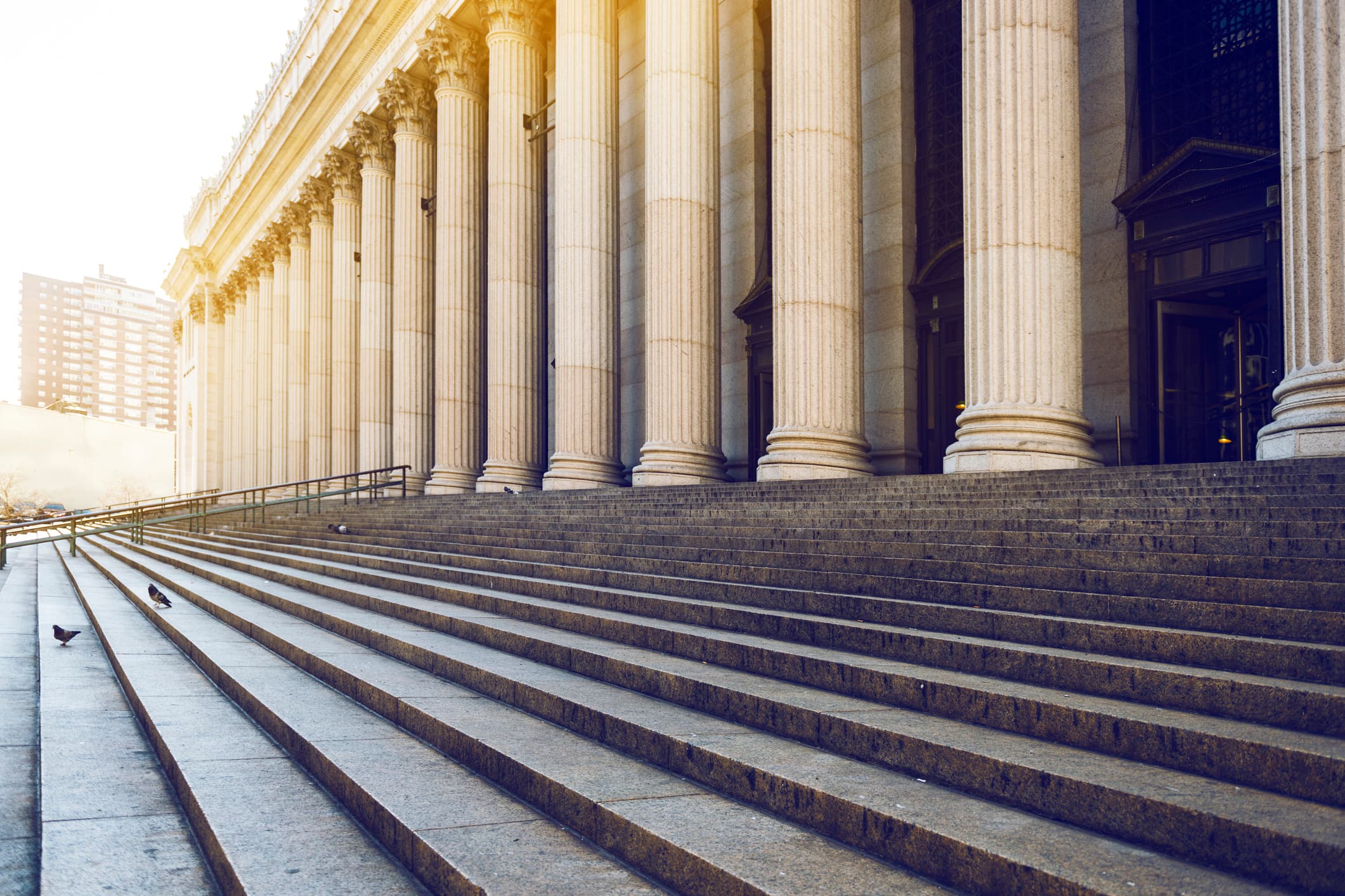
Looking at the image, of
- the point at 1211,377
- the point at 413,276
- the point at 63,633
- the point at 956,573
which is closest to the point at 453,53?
the point at 413,276

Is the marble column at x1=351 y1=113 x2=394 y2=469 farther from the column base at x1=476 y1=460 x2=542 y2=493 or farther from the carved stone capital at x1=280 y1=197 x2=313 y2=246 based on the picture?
the column base at x1=476 y1=460 x2=542 y2=493

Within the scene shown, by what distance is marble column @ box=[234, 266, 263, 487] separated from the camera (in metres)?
46.2

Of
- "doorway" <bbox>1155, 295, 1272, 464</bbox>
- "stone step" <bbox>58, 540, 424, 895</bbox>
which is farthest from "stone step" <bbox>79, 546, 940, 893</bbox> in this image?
"doorway" <bbox>1155, 295, 1272, 464</bbox>

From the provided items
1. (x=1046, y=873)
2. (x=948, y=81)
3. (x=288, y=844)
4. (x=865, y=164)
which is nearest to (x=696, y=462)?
(x=865, y=164)

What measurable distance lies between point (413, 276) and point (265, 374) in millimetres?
17813

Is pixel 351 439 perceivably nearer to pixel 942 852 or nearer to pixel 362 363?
pixel 362 363

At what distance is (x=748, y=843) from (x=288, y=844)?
2067 mm

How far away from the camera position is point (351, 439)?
116ft

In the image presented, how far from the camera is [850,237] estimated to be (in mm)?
16234

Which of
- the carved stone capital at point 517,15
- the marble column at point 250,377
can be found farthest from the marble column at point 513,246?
the marble column at point 250,377

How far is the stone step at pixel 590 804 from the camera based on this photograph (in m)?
3.67

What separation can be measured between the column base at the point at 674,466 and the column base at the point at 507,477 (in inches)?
205

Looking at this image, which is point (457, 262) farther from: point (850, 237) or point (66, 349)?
point (66, 349)

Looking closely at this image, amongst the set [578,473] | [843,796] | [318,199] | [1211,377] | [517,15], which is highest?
[517,15]
